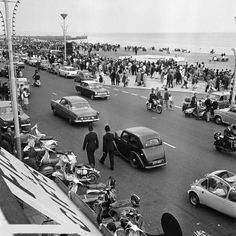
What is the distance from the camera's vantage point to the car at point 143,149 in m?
14.0

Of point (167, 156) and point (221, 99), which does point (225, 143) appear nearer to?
point (167, 156)

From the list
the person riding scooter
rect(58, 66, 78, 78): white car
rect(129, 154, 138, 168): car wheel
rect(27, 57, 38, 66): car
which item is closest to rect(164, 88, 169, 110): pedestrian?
the person riding scooter

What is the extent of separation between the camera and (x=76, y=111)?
20500 millimetres

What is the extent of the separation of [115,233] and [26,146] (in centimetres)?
807

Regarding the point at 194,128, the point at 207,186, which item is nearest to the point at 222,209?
the point at 207,186

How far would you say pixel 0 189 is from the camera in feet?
19.1

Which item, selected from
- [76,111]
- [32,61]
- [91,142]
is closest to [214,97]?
[76,111]

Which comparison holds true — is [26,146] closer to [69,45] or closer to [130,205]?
[130,205]

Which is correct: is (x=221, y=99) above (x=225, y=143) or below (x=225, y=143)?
above

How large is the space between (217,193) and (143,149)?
13.3ft

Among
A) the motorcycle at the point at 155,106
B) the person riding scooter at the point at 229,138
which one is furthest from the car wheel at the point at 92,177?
the motorcycle at the point at 155,106

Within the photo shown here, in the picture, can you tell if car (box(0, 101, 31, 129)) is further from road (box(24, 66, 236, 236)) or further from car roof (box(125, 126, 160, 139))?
car roof (box(125, 126, 160, 139))

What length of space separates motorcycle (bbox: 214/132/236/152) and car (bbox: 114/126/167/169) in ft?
11.4

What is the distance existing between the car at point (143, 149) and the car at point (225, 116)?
316 inches
